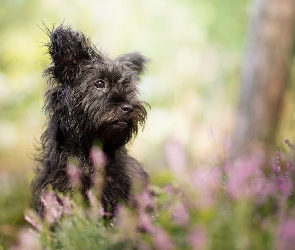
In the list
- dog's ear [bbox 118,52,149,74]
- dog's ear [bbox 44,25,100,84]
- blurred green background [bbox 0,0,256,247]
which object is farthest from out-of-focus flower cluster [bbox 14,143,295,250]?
blurred green background [bbox 0,0,256,247]

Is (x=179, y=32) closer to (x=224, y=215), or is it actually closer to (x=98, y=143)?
(x=98, y=143)

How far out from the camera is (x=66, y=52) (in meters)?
4.44

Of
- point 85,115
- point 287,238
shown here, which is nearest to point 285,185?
point 287,238

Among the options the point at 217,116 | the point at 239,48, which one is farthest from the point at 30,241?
the point at 239,48

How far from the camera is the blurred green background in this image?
16328 mm

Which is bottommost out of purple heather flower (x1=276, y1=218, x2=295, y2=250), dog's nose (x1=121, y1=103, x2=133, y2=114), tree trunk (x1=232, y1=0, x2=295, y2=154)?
purple heather flower (x1=276, y1=218, x2=295, y2=250)

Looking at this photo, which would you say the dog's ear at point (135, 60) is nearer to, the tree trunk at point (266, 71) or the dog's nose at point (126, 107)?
the dog's nose at point (126, 107)

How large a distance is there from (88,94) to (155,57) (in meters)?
17.6

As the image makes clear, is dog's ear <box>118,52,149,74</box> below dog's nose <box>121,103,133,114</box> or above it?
above

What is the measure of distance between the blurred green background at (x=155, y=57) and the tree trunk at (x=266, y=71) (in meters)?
5.51

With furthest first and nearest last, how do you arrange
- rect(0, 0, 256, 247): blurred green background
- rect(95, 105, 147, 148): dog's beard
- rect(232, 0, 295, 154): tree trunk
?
rect(0, 0, 256, 247): blurred green background < rect(232, 0, 295, 154): tree trunk < rect(95, 105, 147, 148): dog's beard

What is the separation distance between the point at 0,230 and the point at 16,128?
41.0 feet

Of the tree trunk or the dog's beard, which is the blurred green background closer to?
the tree trunk

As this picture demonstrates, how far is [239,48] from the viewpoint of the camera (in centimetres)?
2086
